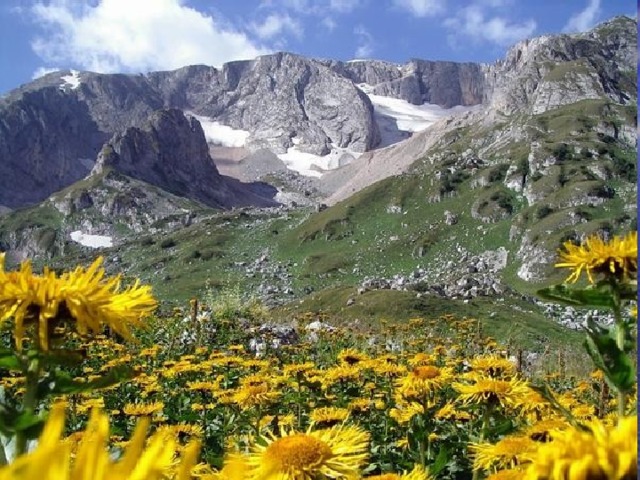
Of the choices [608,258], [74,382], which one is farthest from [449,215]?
[74,382]

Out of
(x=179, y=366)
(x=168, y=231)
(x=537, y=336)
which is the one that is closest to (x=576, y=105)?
(x=168, y=231)

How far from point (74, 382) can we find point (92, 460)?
1.28 m

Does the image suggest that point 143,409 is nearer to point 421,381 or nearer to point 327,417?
point 421,381

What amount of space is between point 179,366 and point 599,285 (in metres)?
6.30

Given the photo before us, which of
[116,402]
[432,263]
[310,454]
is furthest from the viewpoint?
[432,263]

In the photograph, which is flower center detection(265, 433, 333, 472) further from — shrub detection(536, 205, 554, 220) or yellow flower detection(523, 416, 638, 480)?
shrub detection(536, 205, 554, 220)

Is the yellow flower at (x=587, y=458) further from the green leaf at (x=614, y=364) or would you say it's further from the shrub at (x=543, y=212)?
the shrub at (x=543, y=212)

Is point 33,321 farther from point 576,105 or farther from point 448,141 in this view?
point 448,141

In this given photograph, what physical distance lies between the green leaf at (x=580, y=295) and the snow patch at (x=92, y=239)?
154054mm

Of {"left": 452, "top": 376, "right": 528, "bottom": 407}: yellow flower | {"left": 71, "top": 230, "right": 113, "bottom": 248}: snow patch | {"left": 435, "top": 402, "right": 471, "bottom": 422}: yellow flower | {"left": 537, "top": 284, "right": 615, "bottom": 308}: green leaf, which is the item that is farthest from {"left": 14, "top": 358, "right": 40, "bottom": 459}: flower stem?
{"left": 71, "top": 230, "right": 113, "bottom": 248}: snow patch

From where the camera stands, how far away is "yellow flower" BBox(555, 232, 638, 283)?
217 centimetres

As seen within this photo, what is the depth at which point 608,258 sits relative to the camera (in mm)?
2199

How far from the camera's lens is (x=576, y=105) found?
118 metres

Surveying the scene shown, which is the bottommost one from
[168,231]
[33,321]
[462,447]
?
[462,447]
